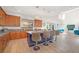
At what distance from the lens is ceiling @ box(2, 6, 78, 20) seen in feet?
7.56

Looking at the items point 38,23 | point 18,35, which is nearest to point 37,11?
point 38,23

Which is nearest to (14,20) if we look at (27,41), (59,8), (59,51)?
(27,41)

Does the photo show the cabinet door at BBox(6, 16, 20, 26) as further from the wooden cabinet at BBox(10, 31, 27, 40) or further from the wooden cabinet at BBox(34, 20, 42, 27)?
the wooden cabinet at BBox(34, 20, 42, 27)

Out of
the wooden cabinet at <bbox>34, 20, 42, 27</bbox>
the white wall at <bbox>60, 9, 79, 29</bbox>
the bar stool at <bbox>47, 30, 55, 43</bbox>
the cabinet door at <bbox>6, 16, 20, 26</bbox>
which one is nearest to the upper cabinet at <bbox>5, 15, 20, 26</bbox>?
the cabinet door at <bbox>6, 16, 20, 26</bbox>

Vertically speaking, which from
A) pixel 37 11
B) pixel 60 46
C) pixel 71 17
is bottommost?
pixel 60 46

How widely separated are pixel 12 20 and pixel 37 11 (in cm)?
79

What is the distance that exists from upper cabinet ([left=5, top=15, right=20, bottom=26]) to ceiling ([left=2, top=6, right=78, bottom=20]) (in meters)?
0.12

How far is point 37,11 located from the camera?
91.7 inches

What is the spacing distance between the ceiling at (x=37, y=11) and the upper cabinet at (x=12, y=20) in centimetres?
12

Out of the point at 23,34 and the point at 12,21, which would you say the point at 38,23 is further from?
the point at 12,21

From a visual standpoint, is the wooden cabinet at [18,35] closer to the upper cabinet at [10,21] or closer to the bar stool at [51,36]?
the upper cabinet at [10,21]

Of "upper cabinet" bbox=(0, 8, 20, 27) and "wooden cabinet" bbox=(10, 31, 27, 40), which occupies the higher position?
"upper cabinet" bbox=(0, 8, 20, 27)

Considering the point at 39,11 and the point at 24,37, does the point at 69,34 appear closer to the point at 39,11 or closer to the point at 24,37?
the point at 39,11
